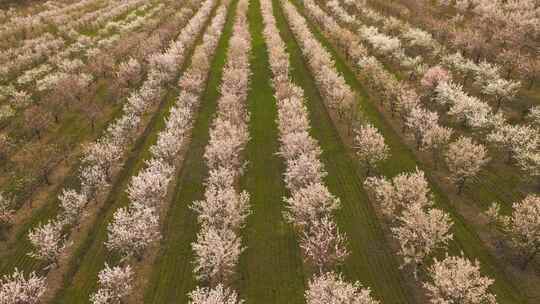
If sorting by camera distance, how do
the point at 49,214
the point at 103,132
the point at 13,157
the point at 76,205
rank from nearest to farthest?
the point at 76,205
the point at 49,214
the point at 13,157
the point at 103,132

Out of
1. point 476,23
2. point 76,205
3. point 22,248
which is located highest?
point 476,23

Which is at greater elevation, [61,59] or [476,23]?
[476,23]

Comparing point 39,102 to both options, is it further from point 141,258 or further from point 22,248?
point 141,258

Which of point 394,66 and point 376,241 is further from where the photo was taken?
point 394,66

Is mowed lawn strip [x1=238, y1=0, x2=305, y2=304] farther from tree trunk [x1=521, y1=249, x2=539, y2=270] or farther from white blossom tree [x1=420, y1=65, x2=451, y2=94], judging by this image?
white blossom tree [x1=420, y1=65, x2=451, y2=94]

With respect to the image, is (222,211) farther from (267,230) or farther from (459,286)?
(459,286)

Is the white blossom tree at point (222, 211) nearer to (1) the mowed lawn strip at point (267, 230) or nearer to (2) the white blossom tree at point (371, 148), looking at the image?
(1) the mowed lawn strip at point (267, 230)

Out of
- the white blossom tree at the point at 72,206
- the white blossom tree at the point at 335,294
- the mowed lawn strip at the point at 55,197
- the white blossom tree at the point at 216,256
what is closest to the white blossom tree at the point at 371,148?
the white blossom tree at the point at 216,256

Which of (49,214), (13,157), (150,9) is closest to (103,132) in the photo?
(13,157)

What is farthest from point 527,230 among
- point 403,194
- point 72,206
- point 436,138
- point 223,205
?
point 72,206
